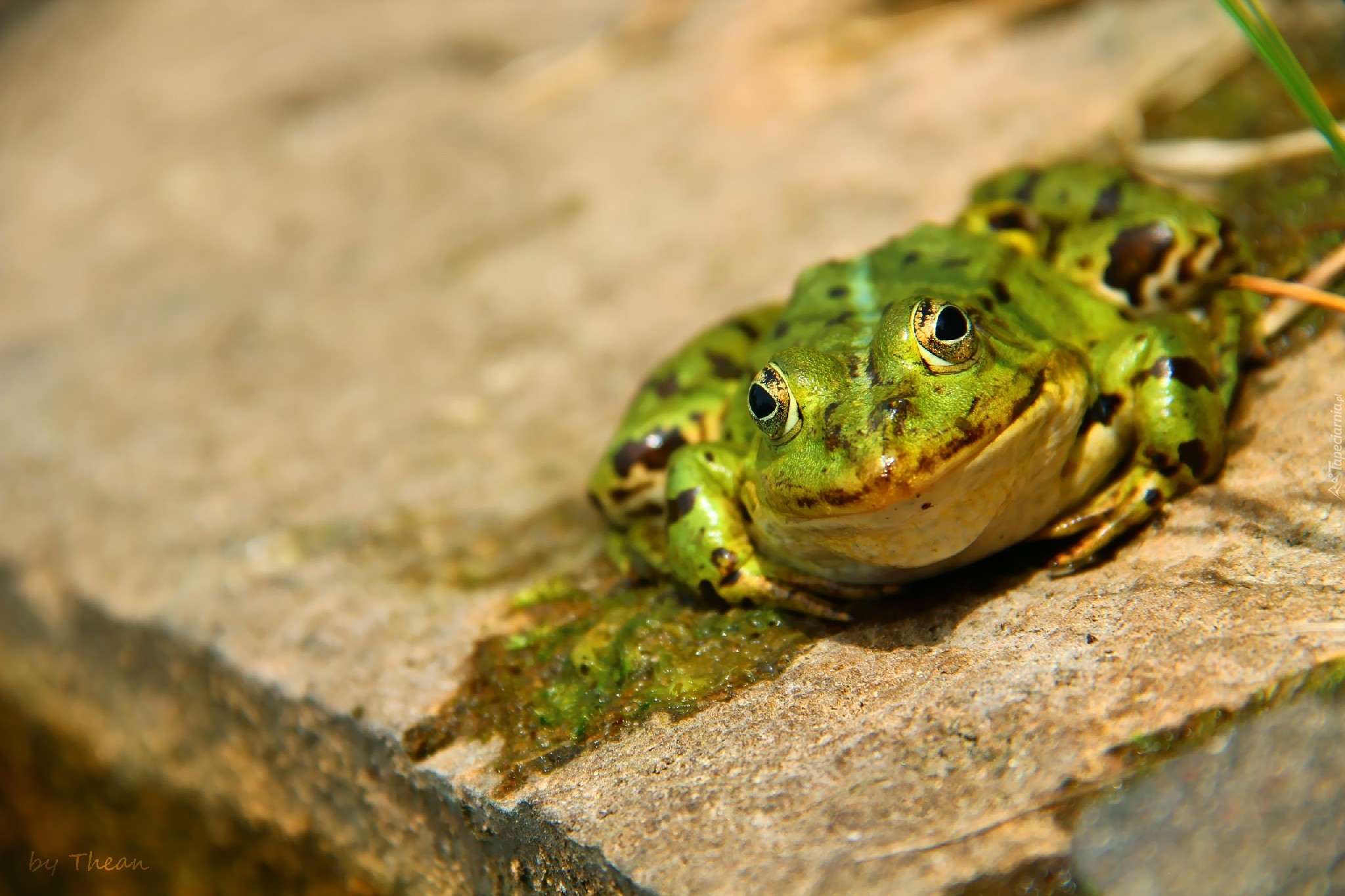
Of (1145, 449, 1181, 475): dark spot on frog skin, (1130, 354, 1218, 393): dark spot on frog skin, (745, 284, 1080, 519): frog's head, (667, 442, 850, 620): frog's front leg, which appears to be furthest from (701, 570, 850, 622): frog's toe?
(1130, 354, 1218, 393): dark spot on frog skin

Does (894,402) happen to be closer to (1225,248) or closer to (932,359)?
(932,359)

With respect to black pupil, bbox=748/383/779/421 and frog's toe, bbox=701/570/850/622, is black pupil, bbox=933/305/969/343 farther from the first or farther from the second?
frog's toe, bbox=701/570/850/622

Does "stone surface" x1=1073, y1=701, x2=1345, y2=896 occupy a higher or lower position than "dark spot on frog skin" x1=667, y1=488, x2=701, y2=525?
lower

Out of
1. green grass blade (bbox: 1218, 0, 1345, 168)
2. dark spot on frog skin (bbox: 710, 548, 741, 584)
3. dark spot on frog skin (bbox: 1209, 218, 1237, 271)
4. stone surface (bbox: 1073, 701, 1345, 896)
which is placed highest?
green grass blade (bbox: 1218, 0, 1345, 168)

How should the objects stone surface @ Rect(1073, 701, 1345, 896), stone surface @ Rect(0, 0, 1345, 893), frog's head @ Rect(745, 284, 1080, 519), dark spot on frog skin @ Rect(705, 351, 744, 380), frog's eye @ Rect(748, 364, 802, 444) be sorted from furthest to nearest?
dark spot on frog skin @ Rect(705, 351, 744, 380) < frog's eye @ Rect(748, 364, 802, 444) < frog's head @ Rect(745, 284, 1080, 519) < stone surface @ Rect(0, 0, 1345, 893) < stone surface @ Rect(1073, 701, 1345, 896)

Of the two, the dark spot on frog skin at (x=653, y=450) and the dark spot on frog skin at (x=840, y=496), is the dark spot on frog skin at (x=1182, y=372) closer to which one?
the dark spot on frog skin at (x=840, y=496)

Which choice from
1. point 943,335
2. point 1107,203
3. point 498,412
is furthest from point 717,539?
point 498,412
